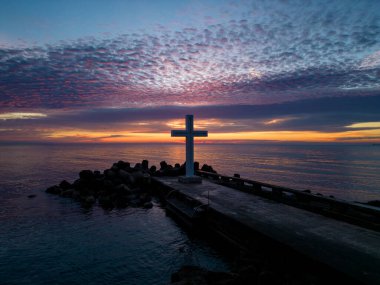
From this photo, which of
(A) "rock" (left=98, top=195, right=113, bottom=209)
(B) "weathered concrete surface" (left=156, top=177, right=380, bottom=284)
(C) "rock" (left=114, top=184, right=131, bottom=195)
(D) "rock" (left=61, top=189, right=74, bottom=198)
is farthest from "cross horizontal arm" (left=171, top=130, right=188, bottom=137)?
(D) "rock" (left=61, top=189, right=74, bottom=198)

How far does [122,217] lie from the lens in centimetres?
1758

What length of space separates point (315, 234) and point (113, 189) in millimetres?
18806

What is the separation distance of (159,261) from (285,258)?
16.5 ft

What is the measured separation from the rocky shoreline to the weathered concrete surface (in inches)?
354

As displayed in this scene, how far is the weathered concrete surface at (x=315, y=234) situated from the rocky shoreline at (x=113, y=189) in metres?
8.99

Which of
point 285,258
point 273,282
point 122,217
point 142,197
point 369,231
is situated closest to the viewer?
point 273,282

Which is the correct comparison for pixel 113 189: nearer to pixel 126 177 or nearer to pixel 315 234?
pixel 126 177

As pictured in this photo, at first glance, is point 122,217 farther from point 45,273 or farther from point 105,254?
point 45,273

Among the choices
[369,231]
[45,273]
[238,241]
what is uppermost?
[369,231]

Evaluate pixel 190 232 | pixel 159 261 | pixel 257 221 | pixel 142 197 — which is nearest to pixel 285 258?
pixel 257 221

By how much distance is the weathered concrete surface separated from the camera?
6.74m

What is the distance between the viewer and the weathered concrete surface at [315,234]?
6.74 metres

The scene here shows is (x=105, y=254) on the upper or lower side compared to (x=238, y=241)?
lower

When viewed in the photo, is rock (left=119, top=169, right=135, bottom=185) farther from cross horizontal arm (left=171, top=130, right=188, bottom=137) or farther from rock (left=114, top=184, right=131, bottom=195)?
cross horizontal arm (left=171, top=130, right=188, bottom=137)
